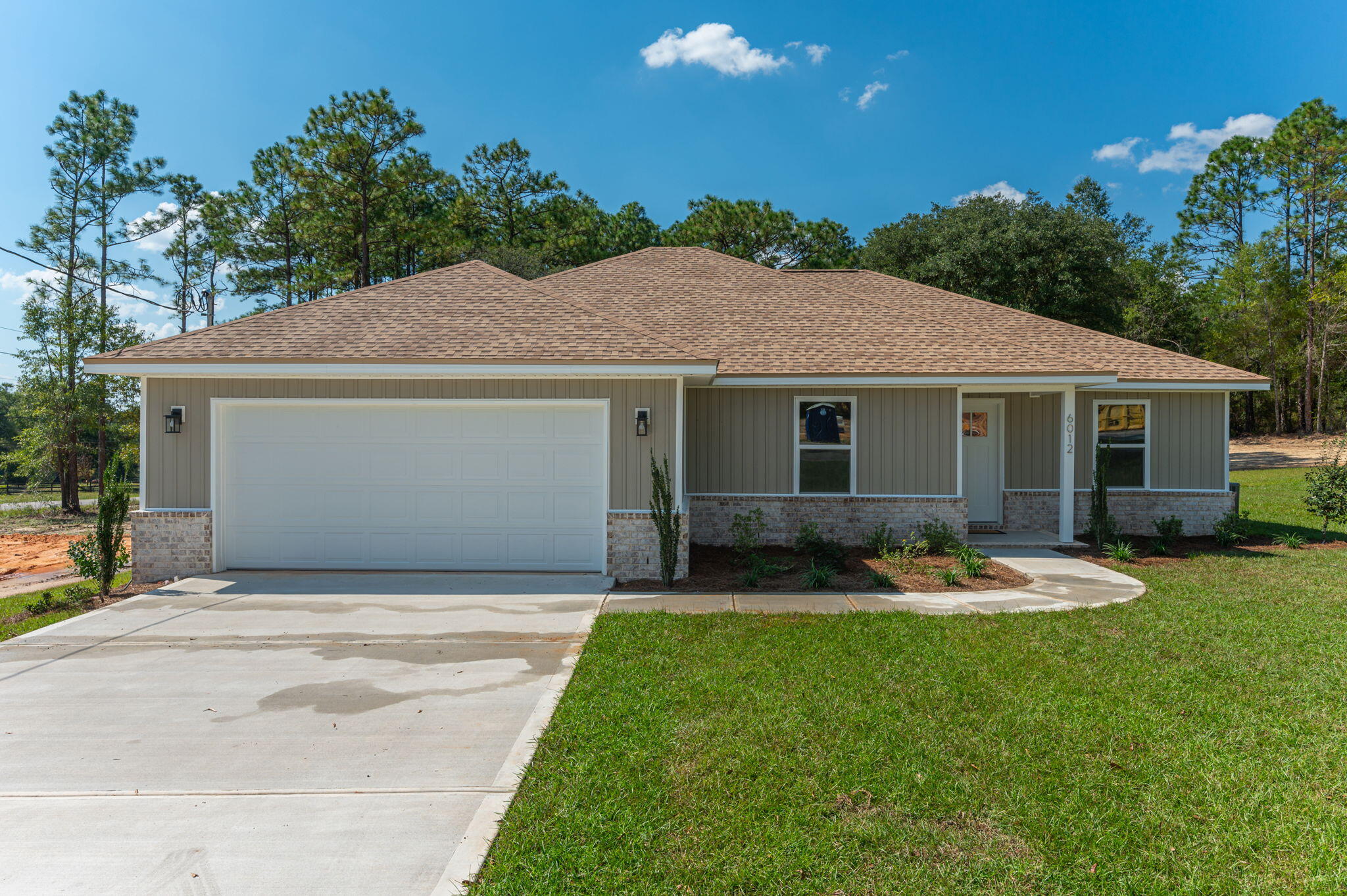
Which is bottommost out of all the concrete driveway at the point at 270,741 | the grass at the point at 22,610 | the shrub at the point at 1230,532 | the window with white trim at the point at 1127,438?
the grass at the point at 22,610

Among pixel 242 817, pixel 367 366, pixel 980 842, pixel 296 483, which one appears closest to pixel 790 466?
pixel 367 366

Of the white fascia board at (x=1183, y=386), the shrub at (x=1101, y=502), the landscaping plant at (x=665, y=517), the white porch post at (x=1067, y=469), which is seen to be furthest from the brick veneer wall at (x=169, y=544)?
the white fascia board at (x=1183, y=386)

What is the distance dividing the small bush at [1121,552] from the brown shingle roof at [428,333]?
22.9ft

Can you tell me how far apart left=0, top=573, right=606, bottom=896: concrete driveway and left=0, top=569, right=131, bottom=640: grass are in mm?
453

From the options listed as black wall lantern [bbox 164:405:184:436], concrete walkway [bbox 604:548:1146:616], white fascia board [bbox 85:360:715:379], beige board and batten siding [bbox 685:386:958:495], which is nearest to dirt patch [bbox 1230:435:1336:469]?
beige board and batten siding [bbox 685:386:958:495]

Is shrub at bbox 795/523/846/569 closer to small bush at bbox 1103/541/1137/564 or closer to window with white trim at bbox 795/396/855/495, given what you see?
window with white trim at bbox 795/396/855/495

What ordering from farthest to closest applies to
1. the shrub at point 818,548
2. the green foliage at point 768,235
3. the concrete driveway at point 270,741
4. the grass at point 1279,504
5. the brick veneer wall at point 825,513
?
the green foliage at point 768,235 → the grass at point 1279,504 → the brick veneer wall at point 825,513 → the shrub at point 818,548 → the concrete driveway at point 270,741

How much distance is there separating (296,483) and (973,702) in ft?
27.3

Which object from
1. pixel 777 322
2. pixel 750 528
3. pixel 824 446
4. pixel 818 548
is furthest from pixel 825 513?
pixel 777 322

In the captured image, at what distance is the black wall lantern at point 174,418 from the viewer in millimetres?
8617

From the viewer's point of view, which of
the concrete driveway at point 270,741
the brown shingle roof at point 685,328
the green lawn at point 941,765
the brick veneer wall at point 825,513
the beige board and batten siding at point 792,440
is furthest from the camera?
the beige board and batten siding at point 792,440

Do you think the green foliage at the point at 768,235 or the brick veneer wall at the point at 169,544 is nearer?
the brick veneer wall at the point at 169,544

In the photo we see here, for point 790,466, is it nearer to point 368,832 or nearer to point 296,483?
point 296,483

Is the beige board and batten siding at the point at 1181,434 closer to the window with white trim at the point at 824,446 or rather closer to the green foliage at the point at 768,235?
the window with white trim at the point at 824,446
